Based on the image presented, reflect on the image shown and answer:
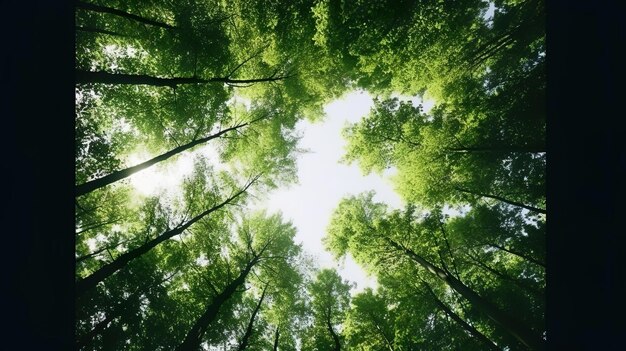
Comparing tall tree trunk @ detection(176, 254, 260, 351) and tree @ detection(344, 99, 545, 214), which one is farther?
tree @ detection(344, 99, 545, 214)

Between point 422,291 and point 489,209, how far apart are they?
13.8ft

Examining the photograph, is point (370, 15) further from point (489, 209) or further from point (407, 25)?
point (489, 209)

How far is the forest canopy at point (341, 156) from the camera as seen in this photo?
30.5 feet

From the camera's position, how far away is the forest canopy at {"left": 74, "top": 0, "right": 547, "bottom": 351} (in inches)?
366

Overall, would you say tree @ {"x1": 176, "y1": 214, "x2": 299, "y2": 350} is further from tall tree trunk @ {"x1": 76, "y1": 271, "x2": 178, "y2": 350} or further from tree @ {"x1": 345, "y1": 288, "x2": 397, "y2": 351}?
tree @ {"x1": 345, "y1": 288, "x2": 397, "y2": 351}

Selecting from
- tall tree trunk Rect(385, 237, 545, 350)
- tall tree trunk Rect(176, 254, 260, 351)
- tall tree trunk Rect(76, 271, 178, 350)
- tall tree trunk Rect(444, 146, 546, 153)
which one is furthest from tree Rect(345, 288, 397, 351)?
tall tree trunk Rect(76, 271, 178, 350)

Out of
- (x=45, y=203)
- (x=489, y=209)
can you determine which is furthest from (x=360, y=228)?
(x=45, y=203)

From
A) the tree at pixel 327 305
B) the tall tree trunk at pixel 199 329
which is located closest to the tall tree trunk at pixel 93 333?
the tall tree trunk at pixel 199 329

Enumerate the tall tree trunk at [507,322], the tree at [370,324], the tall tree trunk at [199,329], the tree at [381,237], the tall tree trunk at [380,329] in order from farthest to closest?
1. the tree at [370,324]
2. the tall tree trunk at [380,329]
3. the tree at [381,237]
4. the tall tree trunk at [199,329]
5. the tall tree trunk at [507,322]

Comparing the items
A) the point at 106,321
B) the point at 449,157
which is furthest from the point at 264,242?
Answer: the point at 449,157

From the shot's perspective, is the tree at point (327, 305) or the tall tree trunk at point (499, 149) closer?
the tall tree trunk at point (499, 149)

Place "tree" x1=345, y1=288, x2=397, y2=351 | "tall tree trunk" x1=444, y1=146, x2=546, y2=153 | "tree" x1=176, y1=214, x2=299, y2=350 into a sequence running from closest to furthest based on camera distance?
"tall tree trunk" x1=444, y1=146, x2=546, y2=153 < "tree" x1=345, y1=288, x2=397, y2=351 < "tree" x1=176, y1=214, x2=299, y2=350

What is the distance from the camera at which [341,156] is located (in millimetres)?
15016

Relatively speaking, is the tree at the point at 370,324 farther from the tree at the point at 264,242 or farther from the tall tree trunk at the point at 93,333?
the tall tree trunk at the point at 93,333
